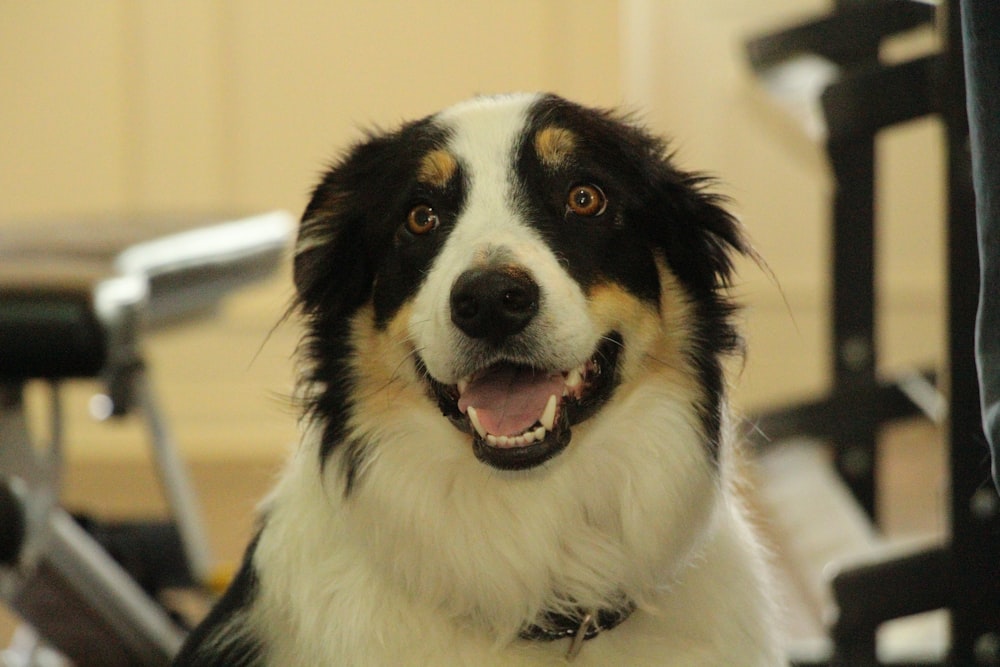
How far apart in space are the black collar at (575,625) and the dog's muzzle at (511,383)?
19 centimetres

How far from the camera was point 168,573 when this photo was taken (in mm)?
2389

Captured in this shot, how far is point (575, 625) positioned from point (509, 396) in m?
0.27

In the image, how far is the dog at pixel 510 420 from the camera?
138 centimetres

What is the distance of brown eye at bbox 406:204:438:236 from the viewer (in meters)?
1.50

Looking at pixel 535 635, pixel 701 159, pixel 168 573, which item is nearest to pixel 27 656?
pixel 168 573

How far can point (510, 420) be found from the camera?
4.54ft

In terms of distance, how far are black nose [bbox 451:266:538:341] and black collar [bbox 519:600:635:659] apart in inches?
13.3

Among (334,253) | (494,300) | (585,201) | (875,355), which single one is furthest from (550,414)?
(875,355)

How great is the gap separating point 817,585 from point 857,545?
141 millimetres

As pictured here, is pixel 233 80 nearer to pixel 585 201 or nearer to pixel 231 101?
pixel 231 101

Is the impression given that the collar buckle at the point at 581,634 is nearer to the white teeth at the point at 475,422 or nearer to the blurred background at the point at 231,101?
the white teeth at the point at 475,422

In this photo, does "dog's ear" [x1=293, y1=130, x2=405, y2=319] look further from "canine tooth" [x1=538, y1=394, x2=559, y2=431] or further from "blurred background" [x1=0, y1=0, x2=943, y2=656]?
"blurred background" [x1=0, y1=0, x2=943, y2=656]

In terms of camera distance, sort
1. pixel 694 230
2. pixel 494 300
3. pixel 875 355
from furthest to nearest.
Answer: pixel 875 355 < pixel 694 230 < pixel 494 300

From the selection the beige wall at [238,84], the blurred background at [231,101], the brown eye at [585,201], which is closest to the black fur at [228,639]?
the brown eye at [585,201]
